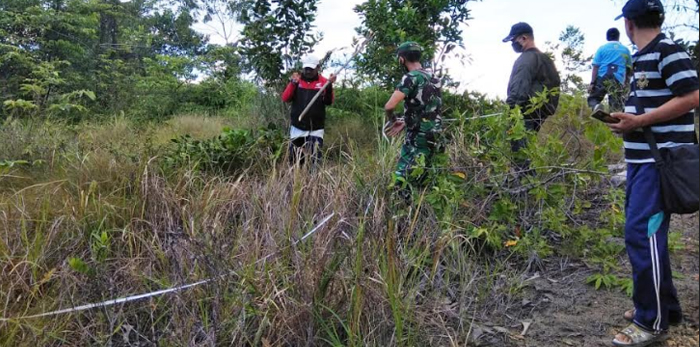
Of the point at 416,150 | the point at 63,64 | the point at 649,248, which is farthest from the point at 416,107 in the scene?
the point at 63,64

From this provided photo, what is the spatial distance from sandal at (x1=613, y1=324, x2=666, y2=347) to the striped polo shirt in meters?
0.83

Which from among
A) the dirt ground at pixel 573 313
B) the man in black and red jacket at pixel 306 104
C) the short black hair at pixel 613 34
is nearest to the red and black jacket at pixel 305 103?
the man in black and red jacket at pixel 306 104

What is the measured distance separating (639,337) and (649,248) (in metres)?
0.44

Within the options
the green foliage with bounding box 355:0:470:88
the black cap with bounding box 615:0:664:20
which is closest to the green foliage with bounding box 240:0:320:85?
the green foliage with bounding box 355:0:470:88

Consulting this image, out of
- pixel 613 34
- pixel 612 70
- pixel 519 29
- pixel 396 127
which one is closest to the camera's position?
pixel 396 127

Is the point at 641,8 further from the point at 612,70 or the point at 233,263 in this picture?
the point at 612,70

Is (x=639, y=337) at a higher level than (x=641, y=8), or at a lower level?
lower

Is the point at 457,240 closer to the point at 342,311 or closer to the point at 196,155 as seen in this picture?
the point at 342,311

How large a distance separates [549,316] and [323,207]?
1.63 metres

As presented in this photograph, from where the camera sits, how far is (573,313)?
121 inches

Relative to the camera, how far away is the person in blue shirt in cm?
482

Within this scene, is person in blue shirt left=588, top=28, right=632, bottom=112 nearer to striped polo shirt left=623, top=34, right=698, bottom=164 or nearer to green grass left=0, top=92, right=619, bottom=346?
green grass left=0, top=92, right=619, bottom=346

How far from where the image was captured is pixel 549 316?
3.06 metres

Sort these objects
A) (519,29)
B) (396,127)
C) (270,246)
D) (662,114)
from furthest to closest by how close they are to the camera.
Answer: (519,29) → (396,127) → (270,246) → (662,114)
